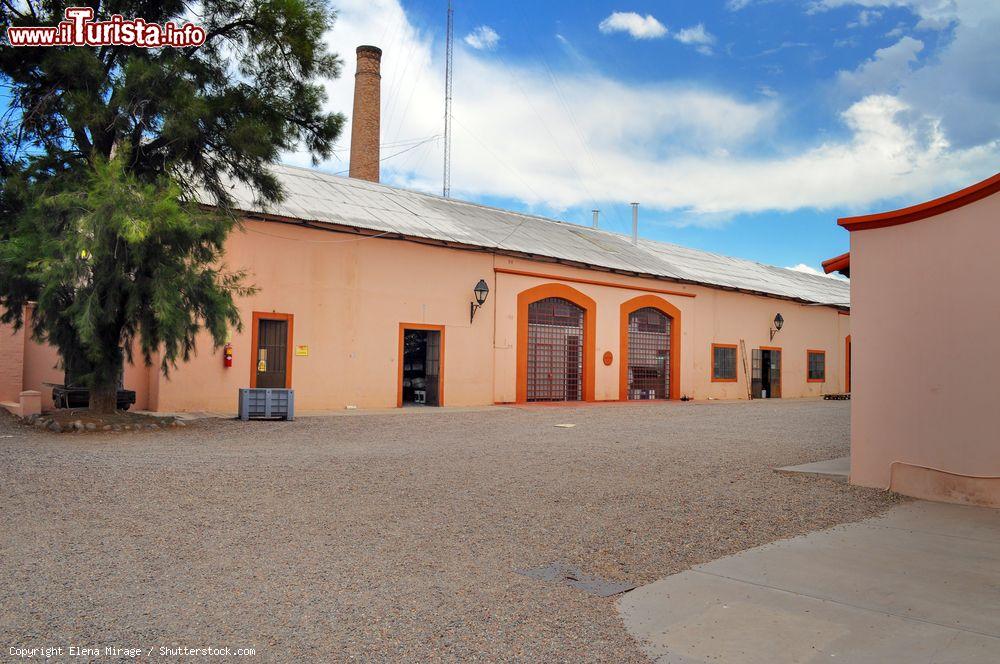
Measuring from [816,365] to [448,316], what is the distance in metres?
18.7

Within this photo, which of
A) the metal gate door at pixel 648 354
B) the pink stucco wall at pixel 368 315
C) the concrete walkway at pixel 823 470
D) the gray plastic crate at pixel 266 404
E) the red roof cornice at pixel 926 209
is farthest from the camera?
the metal gate door at pixel 648 354

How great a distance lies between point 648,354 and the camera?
78.0 feet

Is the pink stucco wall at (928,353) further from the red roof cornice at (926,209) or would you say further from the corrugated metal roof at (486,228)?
the corrugated metal roof at (486,228)

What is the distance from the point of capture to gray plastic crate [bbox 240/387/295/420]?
45.1 feet

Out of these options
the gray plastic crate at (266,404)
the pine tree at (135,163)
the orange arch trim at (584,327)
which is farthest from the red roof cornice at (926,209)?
the orange arch trim at (584,327)

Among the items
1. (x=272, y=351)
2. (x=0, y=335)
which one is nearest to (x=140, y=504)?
(x=272, y=351)

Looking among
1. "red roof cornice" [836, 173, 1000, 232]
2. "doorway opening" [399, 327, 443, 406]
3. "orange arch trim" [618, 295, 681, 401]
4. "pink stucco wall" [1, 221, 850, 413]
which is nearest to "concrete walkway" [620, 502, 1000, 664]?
"red roof cornice" [836, 173, 1000, 232]

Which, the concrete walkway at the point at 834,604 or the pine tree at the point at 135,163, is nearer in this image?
the concrete walkway at the point at 834,604

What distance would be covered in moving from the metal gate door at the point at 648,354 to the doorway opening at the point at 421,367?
281 inches

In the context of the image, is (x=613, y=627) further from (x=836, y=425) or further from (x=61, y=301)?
(x=836, y=425)

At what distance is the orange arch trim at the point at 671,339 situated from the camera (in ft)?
74.4

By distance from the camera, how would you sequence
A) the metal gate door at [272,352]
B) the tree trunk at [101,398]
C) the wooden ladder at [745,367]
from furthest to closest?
the wooden ladder at [745,367]
the metal gate door at [272,352]
the tree trunk at [101,398]

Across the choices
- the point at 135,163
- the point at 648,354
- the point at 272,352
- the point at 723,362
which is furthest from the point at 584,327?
the point at 135,163

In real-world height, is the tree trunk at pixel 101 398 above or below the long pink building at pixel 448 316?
below
